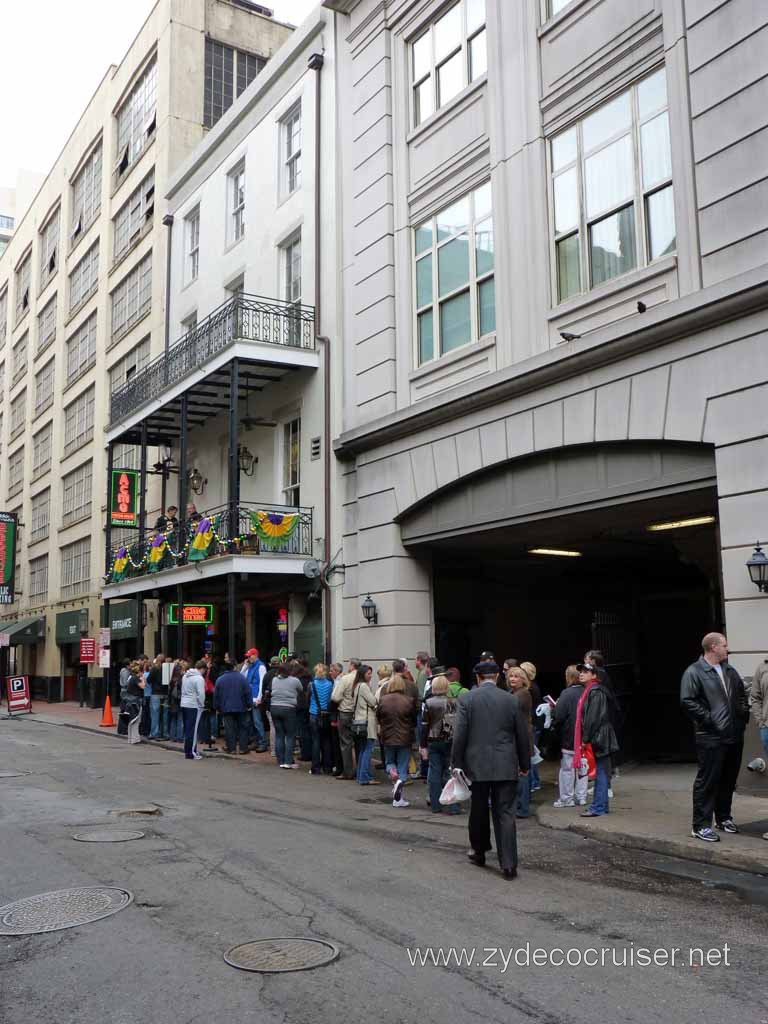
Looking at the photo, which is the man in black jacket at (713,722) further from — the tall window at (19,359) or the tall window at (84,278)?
the tall window at (19,359)

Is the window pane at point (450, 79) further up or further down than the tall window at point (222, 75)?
further down

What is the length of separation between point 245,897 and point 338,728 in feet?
24.0

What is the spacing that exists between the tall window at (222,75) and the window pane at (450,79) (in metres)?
16.3

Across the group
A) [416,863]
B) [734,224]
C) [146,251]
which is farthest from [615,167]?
[146,251]

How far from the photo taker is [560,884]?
24.0 ft

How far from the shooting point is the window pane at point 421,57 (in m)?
17.8

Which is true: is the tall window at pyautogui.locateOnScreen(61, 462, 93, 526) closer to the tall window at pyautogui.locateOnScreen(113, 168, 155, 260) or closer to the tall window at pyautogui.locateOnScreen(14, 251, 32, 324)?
the tall window at pyautogui.locateOnScreen(113, 168, 155, 260)

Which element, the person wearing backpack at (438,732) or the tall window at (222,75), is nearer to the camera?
the person wearing backpack at (438,732)

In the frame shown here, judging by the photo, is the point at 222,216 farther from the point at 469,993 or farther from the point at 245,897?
the point at 469,993

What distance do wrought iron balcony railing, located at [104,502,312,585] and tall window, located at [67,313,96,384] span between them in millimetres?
17068

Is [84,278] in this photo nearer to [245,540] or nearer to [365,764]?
[245,540]

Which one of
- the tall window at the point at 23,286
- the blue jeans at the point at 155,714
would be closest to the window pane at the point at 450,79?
the blue jeans at the point at 155,714

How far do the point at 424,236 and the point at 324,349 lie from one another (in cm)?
354

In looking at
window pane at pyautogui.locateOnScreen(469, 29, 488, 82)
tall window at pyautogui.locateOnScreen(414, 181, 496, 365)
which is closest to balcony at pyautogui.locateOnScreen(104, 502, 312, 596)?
tall window at pyautogui.locateOnScreen(414, 181, 496, 365)
